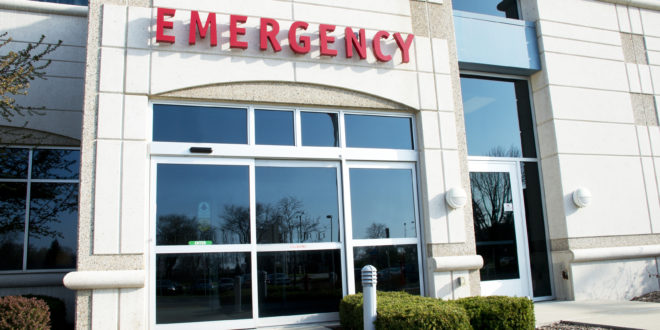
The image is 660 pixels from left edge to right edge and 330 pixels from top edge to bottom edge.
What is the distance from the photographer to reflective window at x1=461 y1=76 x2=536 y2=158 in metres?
10.4

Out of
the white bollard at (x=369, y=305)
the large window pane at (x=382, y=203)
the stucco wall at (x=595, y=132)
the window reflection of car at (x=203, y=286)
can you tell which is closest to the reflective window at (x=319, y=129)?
the large window pane at (x=382, y=203)

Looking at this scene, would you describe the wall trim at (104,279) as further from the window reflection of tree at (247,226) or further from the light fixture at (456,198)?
the light fixture at (456,198)

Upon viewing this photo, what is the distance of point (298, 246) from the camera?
773 cm

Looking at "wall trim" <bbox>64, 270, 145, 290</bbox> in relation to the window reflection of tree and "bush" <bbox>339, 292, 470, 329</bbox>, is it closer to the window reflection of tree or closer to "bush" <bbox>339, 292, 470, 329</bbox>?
the window reflection of tree

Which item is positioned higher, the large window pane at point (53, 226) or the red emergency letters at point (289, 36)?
the red emergency letters at point (289, 36)

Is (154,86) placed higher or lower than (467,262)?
higher

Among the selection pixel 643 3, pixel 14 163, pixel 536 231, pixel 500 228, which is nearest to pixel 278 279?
pixel 500 228

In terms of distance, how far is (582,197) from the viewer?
983 centimetres

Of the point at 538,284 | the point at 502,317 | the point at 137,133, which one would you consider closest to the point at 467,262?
the point at 502,317

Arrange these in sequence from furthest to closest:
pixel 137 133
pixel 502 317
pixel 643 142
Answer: pixel 643 142, pixel 137 133, pixel 502 317

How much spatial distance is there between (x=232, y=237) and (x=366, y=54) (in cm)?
364

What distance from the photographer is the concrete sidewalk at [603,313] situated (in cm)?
713

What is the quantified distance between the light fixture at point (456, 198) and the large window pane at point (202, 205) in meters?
3.25

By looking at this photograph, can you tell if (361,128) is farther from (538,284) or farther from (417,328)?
(538,284)
